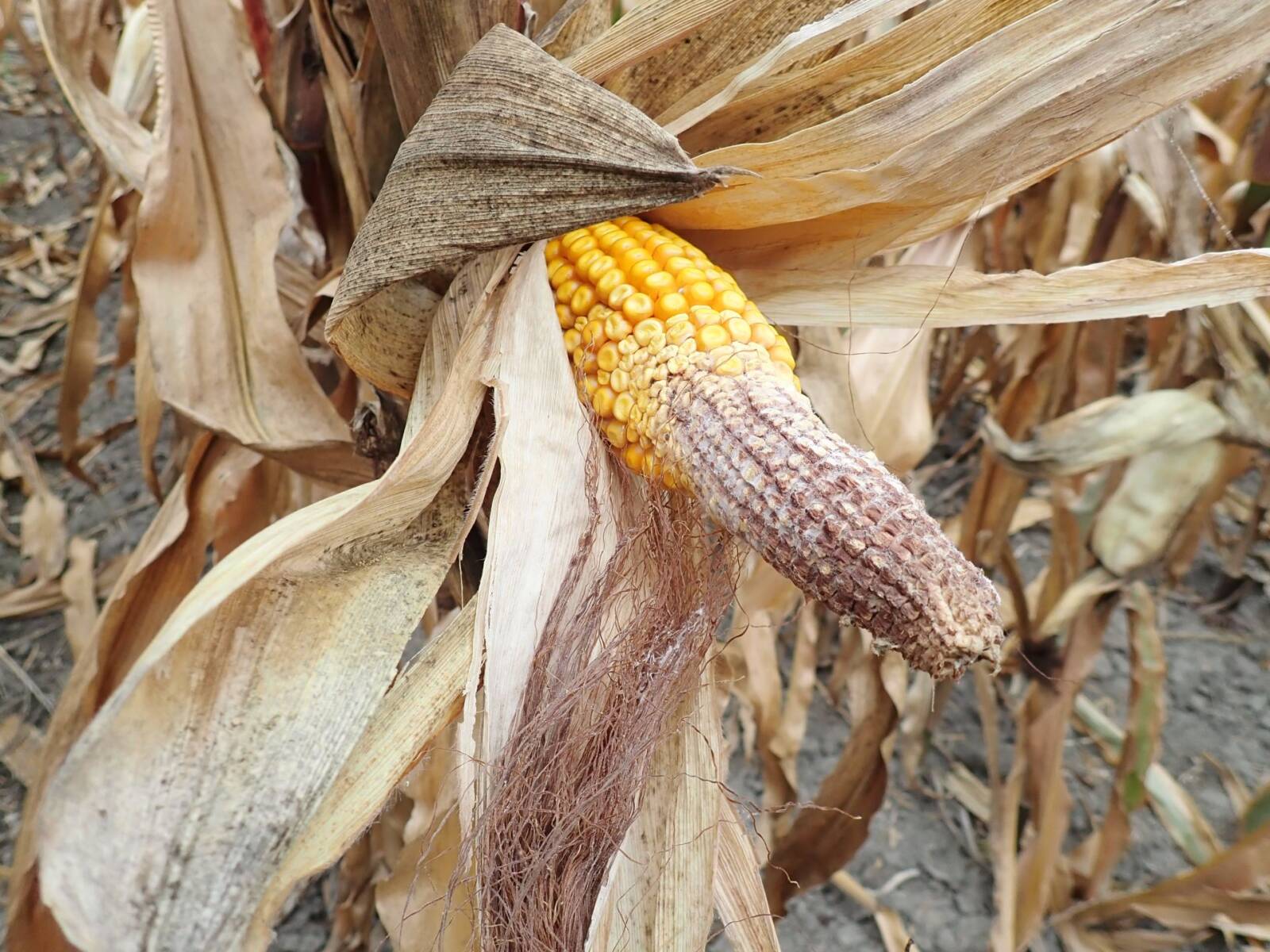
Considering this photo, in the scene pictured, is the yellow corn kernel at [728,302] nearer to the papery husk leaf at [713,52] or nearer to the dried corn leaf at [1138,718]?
the papery husk leaf at [713,52]

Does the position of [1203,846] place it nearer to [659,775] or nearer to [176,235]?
[659,775]

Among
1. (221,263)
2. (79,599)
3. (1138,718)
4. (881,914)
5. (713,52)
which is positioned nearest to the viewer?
(713,52)

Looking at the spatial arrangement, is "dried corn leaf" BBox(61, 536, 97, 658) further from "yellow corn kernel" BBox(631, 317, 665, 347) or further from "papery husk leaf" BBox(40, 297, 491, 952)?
"yellow corn kernel" BBox(631, 317, 665, 347)

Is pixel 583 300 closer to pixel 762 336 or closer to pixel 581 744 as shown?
pixel 762 336

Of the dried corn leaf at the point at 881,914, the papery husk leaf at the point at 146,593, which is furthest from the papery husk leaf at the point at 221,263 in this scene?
the dried corn leaf at the point at 881,914

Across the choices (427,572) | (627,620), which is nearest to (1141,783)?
(627,620)

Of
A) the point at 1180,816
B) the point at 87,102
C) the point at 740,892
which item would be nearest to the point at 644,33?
the point at 740,892

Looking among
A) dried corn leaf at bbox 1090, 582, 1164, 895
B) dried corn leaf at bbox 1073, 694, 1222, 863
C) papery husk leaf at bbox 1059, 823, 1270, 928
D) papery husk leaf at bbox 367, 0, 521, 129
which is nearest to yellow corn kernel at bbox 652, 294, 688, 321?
papery husk leaf at bbox 367, 0, 521, 129
